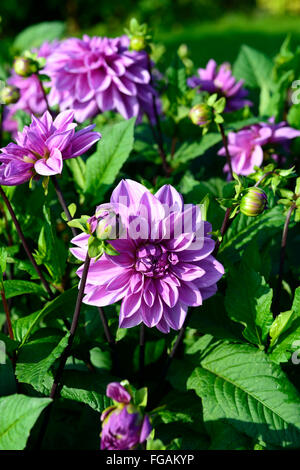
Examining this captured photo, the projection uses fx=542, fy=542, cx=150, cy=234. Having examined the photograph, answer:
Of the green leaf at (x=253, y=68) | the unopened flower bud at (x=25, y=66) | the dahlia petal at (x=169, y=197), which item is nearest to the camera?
the dahlia petal at (x=169, y=197)

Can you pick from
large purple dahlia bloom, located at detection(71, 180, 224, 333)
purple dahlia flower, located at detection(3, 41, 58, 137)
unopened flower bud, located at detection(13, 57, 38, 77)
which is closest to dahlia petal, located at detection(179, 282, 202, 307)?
large purple dahlia bloom, located at detection(71, 180, 224, 333)

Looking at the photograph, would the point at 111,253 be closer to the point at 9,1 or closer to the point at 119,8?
the point at 9,1

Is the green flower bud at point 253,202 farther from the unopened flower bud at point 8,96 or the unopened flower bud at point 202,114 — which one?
the unopened flower bud at point 8,96

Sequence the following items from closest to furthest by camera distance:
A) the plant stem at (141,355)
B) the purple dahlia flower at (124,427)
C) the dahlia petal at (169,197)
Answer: the purple dahlia flower at (124,427) → the dahlia petal at (169,197) → the plant stem at (141,355)

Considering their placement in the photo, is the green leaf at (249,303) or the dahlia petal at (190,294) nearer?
the dahlia petal at (190,294)

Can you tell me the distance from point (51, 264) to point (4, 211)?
0.24 meters

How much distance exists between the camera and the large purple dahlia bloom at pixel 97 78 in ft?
4.00

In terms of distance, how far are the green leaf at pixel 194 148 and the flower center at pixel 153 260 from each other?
0.50 m

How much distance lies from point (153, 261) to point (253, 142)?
0.56m

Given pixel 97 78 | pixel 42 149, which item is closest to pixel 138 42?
pixel 97 78

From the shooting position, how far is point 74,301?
0.89 meters

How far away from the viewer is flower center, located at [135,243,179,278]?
0.76m

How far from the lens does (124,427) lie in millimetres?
669

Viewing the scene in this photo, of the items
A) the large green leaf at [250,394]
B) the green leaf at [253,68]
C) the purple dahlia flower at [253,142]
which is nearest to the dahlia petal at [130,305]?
the large green leaf at [250,394]
